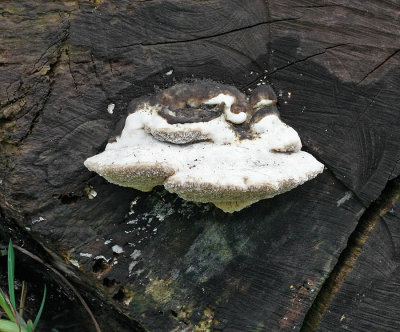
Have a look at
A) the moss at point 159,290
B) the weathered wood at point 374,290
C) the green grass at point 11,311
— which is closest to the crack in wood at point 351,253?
the weathered wood at point 374,290

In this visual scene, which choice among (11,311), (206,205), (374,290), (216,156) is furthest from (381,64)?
(11,311)

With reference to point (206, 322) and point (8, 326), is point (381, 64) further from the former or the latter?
point (8, 326)

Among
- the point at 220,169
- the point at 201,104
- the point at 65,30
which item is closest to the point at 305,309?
the point at 220,169

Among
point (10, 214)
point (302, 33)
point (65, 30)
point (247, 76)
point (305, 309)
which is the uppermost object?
point (65, 30)

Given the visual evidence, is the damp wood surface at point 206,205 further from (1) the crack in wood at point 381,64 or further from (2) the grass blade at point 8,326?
(2) the grass blade at point 8,326

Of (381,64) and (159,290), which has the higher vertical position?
(381,64)

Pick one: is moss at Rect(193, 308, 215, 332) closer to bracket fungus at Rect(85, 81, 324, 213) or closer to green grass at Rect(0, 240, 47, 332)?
bracket fungus at Rect(85, 81, 324, 213)

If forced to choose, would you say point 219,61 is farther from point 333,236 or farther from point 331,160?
point 333,236
